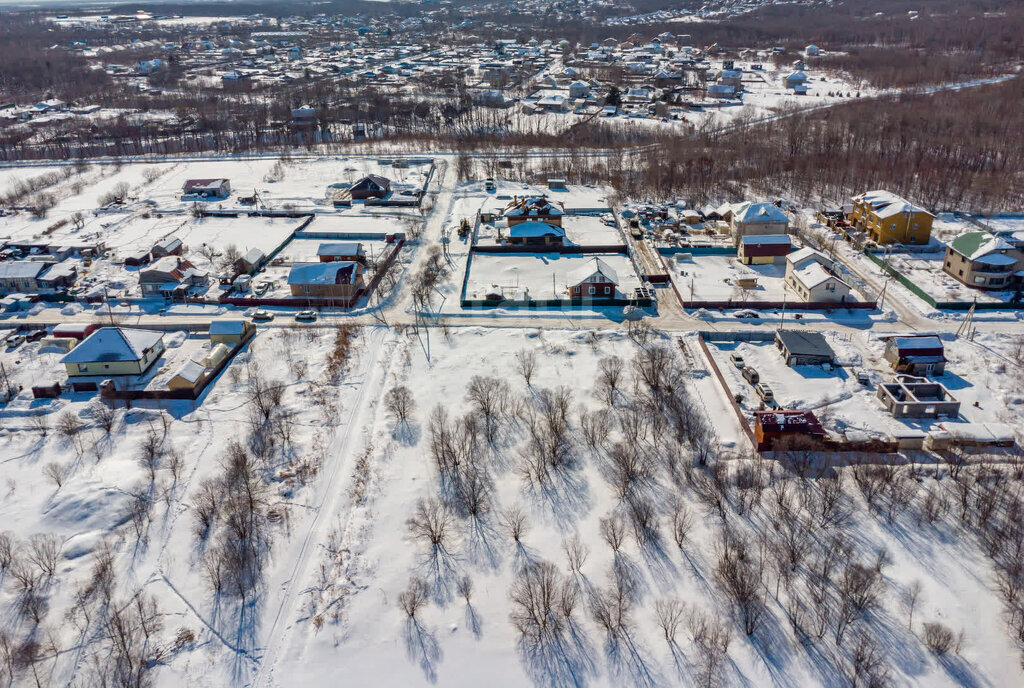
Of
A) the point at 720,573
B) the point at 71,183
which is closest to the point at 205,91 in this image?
the point at 71,183

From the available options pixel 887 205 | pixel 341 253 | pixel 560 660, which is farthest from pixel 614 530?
pixel 887 205

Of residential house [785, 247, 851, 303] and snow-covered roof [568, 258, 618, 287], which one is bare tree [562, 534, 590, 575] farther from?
residential house [785, 247, 851, 303]

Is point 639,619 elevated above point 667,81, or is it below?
below

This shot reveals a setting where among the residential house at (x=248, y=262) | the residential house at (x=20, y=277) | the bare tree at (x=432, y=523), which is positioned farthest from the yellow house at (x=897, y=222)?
the residential house at (x=20, y=277)

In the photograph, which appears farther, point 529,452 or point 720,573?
point 529,452

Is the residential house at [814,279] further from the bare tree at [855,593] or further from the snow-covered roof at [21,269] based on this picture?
the snow-covered roof at [21,269]

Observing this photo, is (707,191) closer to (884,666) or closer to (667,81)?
(884,666)
